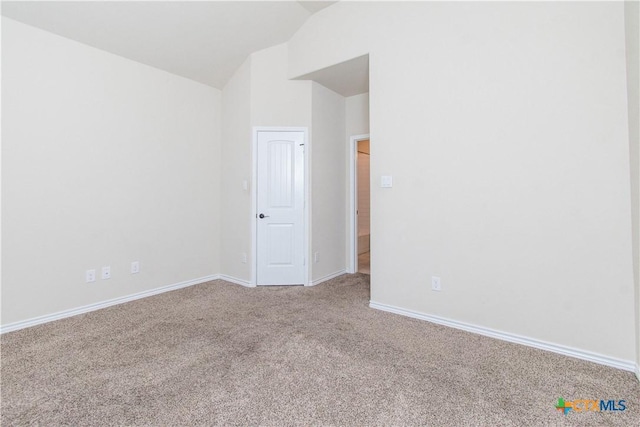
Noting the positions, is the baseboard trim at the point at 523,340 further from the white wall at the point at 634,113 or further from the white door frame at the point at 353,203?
the white door frame at the point at 353,203

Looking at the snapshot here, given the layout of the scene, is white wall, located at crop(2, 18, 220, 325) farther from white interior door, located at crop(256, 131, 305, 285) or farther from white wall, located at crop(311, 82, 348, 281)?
white wall, located at crop(311, 82, 348, 281)

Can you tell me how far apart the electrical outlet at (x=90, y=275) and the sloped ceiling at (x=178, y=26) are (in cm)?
225

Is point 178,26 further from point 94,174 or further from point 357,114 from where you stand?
point 357,114

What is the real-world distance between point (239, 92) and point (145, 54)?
1065 mm

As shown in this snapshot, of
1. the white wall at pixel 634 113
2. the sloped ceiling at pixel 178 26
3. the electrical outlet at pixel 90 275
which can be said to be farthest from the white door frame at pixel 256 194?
the white wall at pixel 634 113

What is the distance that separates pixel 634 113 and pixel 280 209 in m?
3.17

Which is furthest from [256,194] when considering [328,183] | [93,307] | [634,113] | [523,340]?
[634,113]

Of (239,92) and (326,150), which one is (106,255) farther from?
(326,150)

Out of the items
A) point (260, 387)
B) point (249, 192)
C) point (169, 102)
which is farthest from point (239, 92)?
point (260, 387)

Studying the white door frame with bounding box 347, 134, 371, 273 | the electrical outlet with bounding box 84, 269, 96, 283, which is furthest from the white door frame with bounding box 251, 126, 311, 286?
the electrical outlet with bounding box 84, 269, 96, 283

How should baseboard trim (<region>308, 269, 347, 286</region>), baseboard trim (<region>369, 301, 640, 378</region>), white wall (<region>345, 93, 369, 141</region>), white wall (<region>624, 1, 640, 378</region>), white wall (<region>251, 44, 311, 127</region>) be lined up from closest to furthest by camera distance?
white wall (<region>624, 1, 640, 378</region>), baseboard trim (<region>369, 301, 640, 378</region>), white wall (<region>251, 44, 311, 127</region>), baseboard trim (<region>308, 269, 347, 286</region>), white wall (<region>345, 93, 369, 141</region>)

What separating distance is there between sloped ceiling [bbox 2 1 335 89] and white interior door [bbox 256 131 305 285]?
1109 mm

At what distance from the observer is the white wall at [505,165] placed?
1.91 meters

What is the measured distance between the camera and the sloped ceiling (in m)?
2.55
